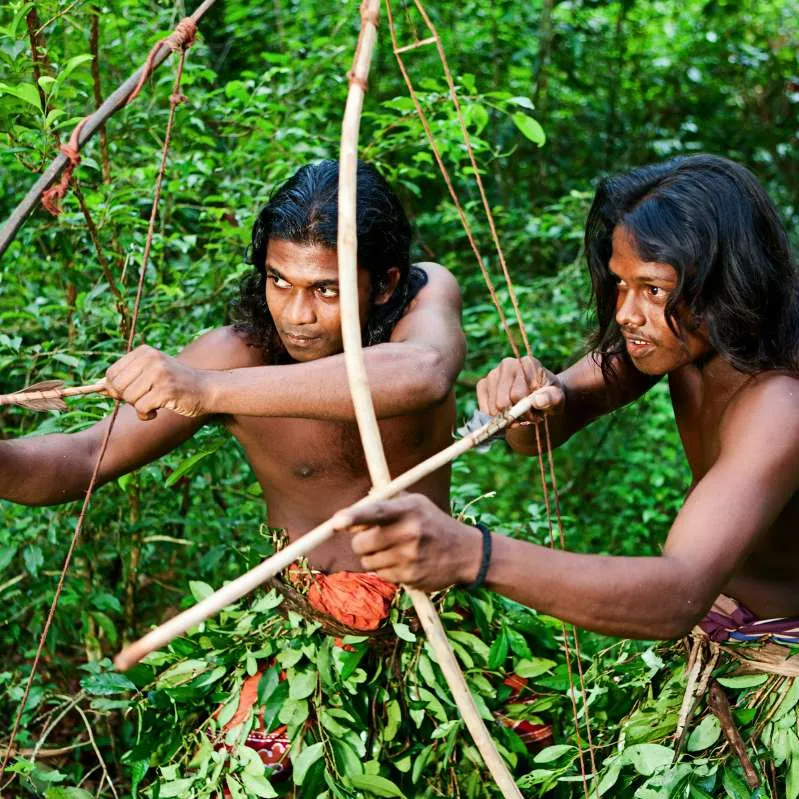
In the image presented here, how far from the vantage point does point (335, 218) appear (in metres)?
2.57

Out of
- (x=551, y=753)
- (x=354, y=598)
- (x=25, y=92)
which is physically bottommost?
(x=551, y=753)

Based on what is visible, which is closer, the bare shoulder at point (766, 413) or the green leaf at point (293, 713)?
the bare shoulder at point (766, 413)

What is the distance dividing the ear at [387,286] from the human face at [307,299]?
0.27 meters

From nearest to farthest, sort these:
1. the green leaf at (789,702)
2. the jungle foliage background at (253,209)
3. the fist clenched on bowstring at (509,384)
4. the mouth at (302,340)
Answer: the fist clenched on bowstring at (509,384)
the green leaf at (789,702)
the mouth at (302,340)
the jungle foliage background at (253,209)

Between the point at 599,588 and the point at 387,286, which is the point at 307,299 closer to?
the point at 387,286

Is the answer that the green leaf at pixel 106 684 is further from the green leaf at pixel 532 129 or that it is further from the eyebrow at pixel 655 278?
the green leaf at pixel 532 129

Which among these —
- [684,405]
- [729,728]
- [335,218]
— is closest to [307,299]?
[335,218]

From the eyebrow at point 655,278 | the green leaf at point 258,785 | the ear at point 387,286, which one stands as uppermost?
the eyebrow at point 655,278

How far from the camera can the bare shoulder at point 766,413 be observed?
197 cm

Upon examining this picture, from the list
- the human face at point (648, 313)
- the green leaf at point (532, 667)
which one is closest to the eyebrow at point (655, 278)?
the human face at point (648, 313)

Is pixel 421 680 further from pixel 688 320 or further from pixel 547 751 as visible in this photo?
pixel 688 320

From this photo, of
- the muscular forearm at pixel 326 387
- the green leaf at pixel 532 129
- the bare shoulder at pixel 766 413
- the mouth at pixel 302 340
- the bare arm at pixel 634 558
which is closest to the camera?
the bare arm at pixel 634 558

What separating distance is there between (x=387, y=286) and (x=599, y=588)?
1385mm

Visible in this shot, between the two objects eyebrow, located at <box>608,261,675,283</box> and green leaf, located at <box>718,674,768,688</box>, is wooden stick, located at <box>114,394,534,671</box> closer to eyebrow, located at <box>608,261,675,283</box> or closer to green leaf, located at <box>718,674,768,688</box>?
eyebrow, located at <box>608,261,675,283</box>
